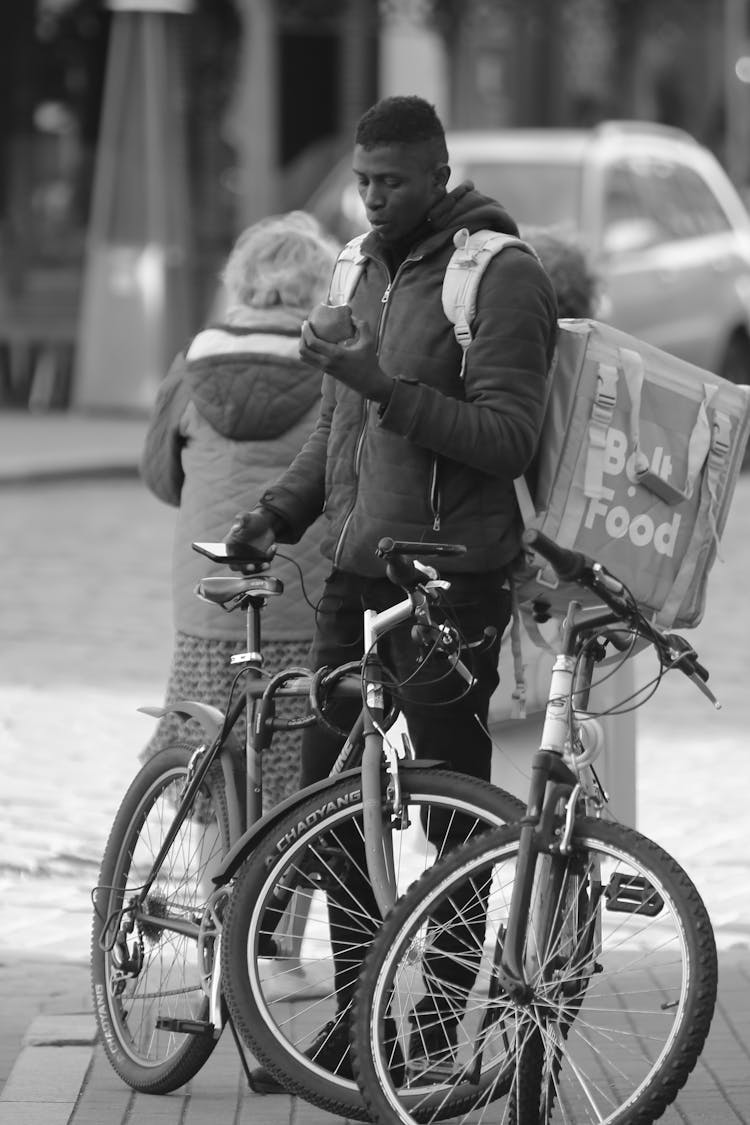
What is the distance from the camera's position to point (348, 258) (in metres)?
4.21

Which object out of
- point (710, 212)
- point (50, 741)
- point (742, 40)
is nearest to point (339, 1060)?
point (50, 741)

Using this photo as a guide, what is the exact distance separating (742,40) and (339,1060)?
24205mm

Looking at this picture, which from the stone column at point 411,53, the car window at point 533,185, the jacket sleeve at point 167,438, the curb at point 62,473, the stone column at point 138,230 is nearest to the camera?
the jacket sleeve at point 167,438

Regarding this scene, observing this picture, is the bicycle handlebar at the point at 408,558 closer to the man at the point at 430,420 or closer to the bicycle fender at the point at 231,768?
the man at the point at 430,420

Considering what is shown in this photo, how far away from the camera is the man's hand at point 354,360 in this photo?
3.75 metres

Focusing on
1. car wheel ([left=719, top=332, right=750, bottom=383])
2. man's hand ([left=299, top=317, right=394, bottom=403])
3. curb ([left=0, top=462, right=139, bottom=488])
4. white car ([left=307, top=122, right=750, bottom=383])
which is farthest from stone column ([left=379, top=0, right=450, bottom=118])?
man's hand ([left=299, top=317, right=394, bottom=403])

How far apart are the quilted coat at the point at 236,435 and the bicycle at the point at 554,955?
1.34 m

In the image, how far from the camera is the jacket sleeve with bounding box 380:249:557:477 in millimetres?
3834

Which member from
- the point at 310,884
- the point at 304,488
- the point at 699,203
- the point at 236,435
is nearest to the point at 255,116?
the point at 699,203

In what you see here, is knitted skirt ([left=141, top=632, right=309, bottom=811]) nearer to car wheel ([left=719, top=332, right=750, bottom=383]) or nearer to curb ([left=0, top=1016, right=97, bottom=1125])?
curb ([left=0, top=1016, right=97, bottom=1125])

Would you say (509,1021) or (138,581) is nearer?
(509,1021)

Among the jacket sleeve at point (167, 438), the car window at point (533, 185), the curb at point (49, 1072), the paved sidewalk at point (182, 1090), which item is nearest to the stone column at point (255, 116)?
the car window at point (533, 185)

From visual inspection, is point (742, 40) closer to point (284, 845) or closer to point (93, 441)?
point (93, 441)

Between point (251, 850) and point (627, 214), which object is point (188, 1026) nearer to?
point (251, 850)
